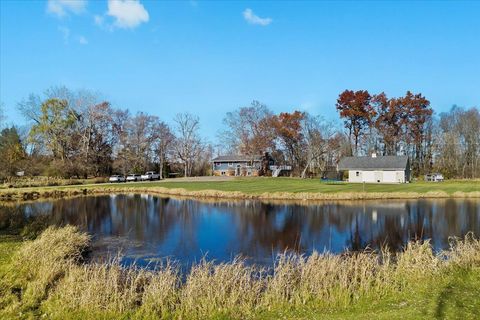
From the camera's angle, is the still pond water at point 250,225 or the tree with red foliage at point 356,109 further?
the tree with red foliage at point 356,109

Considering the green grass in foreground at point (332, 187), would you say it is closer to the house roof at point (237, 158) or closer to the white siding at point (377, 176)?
the white siding at point (377, 176)

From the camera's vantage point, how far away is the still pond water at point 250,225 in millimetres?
16297

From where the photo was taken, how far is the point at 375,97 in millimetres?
64562

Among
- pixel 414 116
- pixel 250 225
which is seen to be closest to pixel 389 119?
pixel 414 116

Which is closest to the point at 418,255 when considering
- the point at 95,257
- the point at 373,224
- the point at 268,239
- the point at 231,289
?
the point at 231,289

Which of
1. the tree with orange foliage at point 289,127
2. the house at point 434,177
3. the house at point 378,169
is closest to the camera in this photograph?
the house at point 378,169

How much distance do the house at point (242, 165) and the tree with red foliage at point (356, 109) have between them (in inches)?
630

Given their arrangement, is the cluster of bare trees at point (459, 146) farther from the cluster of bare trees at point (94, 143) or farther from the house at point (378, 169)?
the cluster of bare trees at point (94, 143)

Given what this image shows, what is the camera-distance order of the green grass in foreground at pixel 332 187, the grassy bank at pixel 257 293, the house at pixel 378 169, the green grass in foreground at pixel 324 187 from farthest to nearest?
the house at pixel 378 169 → the green grass in foreground at pixel 332 187 → the green grass in foreground at pixel 324 187 → the grassy bank at pixel 257 293

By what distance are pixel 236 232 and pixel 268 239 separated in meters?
2.42

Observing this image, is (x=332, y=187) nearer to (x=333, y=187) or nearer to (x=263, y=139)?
(x=333, y=187)

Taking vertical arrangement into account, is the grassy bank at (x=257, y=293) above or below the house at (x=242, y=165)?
below

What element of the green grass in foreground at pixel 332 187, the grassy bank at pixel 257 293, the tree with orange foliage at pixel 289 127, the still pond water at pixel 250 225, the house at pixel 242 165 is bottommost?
the still pond water at pixel 250 225

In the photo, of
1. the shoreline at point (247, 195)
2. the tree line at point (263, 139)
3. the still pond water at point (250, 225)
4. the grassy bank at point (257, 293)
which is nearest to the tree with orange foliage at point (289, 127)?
the tree line at point (263, 139)
